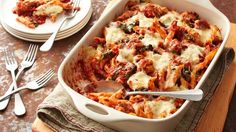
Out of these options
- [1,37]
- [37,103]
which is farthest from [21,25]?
[37,103]

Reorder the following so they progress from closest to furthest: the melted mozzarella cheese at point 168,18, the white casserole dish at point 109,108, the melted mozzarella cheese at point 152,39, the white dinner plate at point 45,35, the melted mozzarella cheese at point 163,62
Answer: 1. the white casserole dish at point 109,108
2. the melted mozzarella cheese at point 163,62
3. the melted mozzarella cheese at point 152,39
4. the melted mozzarella cheese at point 168,18
5. the white dinner plate at point 45,35

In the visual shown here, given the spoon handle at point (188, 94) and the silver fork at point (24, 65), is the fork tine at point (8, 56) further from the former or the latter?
the spoon handle at point (188, 94)

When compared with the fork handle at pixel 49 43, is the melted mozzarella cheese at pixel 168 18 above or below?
above

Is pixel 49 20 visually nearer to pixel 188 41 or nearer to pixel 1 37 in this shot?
pixel 1 37

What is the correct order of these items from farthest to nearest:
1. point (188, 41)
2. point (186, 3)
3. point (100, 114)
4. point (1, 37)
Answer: point (1, 37)
point (186, 3)
point (188, 41)
point (100, 114)

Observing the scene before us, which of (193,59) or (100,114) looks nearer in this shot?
(100,114)

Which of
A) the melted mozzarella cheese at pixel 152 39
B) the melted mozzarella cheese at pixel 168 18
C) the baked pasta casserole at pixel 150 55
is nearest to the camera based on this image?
the baked pasta casserole at pixel 150 55

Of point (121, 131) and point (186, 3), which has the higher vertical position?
point (186, 3)

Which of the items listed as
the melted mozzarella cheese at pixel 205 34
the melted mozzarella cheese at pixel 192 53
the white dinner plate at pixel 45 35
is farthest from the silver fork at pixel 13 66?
the melted mozzarella cheese at pixel 205 34
